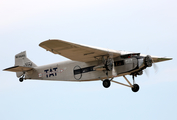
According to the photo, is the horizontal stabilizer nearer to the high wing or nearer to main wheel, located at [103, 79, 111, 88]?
the high wing

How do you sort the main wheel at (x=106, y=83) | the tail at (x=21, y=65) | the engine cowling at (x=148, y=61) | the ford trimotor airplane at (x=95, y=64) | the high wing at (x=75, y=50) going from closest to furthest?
the high wing at (x=75, y=50), the ford trimotor airplane at (x=95, y=64), the engine cowling at (x=148, y=61), the main wheel at (x=106, y=83), the tail at (x=21, y=65)

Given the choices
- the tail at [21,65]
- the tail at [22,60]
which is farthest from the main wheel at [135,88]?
the tail at [22,60]

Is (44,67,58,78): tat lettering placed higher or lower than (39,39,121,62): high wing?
lower

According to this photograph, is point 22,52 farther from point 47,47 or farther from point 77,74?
point 47,47

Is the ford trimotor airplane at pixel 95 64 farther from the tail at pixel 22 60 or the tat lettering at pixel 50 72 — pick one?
the tail at pixel 22 60

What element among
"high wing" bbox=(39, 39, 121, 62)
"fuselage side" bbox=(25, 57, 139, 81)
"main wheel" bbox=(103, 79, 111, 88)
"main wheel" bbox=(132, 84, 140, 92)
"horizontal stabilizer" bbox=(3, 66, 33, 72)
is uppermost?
"high wing" bbox=(39, 39, 121, 62)

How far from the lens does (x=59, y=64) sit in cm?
2603

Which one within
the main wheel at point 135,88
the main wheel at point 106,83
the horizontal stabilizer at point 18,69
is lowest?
the main wheel at point 135,88

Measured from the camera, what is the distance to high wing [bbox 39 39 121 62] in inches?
784

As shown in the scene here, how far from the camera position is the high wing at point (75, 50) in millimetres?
19922

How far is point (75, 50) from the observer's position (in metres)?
21.6

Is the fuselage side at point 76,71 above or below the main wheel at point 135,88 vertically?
above

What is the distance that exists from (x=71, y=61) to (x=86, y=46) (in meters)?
4.38

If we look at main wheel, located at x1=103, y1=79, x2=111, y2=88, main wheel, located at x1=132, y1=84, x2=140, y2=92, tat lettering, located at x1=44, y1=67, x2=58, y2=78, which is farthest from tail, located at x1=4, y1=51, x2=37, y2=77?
main wheel, located at x1=132, y1=84, x2=140, y2=92
